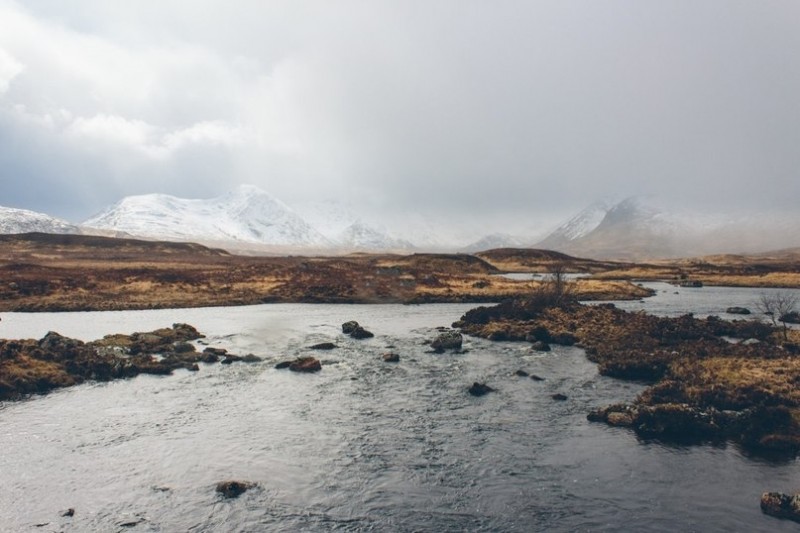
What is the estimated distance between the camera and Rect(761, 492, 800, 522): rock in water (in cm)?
1794

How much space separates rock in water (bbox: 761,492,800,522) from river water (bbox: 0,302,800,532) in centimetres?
41

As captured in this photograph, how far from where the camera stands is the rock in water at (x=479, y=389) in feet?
108

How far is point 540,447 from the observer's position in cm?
2431

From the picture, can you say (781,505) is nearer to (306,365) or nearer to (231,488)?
(231,488)

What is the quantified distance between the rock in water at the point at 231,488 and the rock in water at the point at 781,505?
19209 mm

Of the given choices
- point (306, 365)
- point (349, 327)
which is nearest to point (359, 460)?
point (306, 365)

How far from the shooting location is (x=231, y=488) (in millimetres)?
20344

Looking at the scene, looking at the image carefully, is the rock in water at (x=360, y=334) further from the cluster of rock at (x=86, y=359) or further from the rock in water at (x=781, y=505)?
the rock in water at (x=781, y=505)

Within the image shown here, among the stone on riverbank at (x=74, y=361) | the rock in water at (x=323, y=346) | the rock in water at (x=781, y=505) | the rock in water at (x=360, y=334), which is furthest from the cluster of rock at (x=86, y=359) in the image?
the rock in water at (x=781, y=505)

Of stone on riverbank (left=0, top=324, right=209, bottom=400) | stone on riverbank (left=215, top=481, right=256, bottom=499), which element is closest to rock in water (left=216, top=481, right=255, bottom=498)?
stone on riverbank (left=215, top=481, right=256, bottom=499)

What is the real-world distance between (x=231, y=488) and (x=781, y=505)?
20.1 meters

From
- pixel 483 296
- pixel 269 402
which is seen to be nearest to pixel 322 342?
pixel 269 402

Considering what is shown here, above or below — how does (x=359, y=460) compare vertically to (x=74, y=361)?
below

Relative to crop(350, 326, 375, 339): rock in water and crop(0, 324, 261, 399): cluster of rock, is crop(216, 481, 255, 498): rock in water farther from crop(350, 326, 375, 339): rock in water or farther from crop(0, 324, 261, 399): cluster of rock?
crop(350, 326, 375, 339): rock in water
